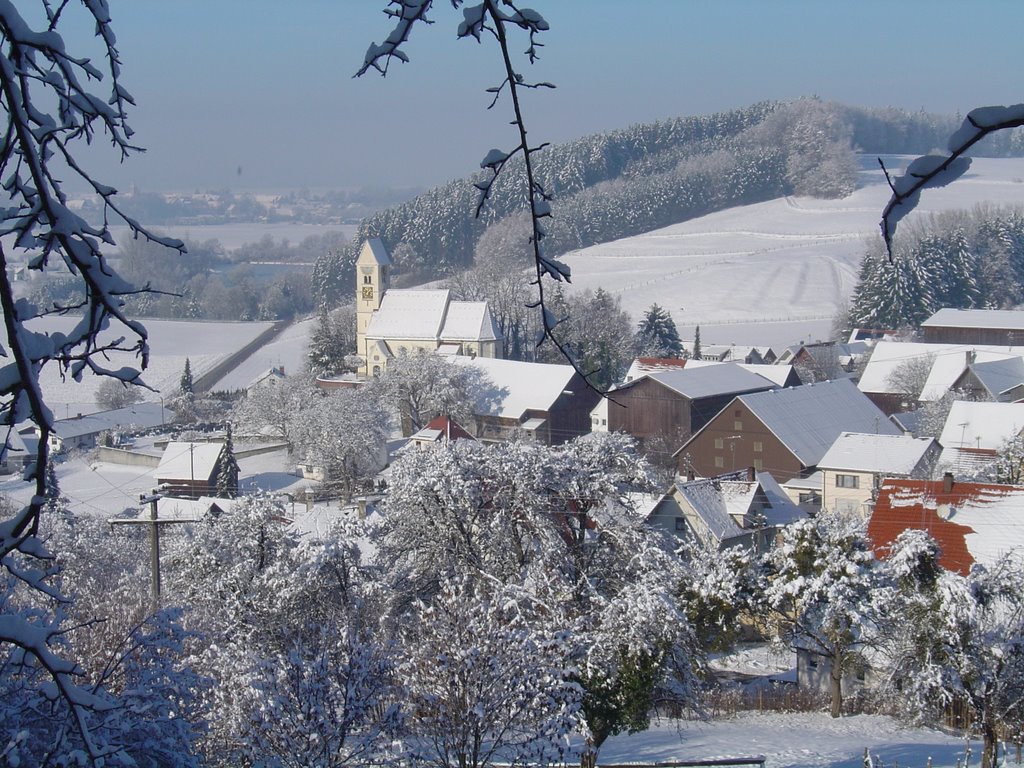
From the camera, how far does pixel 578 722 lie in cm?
843

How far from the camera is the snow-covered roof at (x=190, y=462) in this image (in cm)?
2834

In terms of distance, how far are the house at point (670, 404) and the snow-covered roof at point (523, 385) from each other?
2.97m

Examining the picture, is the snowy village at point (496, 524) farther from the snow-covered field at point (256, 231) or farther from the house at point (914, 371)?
the snow-covered field at point (256, 231)

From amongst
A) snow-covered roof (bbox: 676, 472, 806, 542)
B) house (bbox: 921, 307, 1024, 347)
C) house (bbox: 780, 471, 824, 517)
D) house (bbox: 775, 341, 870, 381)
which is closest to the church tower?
house (bbox: 775, 341, 870, 381)

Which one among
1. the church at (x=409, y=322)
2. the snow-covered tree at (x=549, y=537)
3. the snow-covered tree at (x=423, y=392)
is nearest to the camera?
the snow-covered tree at (x=549, y=537)

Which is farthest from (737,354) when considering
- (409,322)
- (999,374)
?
(409,322)

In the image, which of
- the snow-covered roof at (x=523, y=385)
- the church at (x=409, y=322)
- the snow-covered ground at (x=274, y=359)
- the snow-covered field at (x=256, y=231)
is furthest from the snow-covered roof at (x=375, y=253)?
the snow-covered field at (x=256, y=231)

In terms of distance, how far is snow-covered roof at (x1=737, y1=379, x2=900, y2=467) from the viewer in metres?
27.6

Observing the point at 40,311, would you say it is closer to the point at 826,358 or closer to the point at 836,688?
the point at 836,688

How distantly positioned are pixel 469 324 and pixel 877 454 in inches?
911

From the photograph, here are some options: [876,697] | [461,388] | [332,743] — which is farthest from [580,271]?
[332,743]

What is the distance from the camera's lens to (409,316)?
1809 inches

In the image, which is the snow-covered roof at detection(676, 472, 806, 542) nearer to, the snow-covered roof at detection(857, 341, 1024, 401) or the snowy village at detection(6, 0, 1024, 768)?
the snowy village at detection(6, 0, 1024, 768)

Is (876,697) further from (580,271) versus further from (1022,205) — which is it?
(1022,205)
